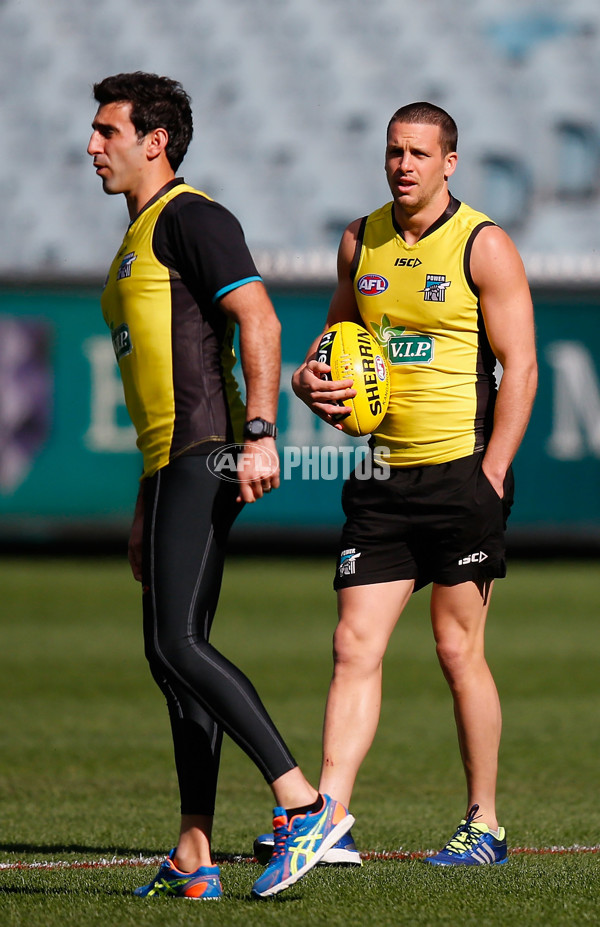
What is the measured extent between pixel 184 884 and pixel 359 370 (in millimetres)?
1602

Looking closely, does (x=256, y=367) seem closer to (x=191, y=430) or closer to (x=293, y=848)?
(x=191, y=430)

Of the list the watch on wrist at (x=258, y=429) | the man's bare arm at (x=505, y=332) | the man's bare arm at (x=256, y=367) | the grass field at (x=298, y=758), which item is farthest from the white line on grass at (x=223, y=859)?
the watch on wrist at (x=258, y=429)

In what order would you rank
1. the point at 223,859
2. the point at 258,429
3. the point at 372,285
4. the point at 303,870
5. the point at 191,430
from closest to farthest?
the point at 303,870 < the point at 258,429 < the point at 191,430 < the point at 372,285 < the point at 223,859

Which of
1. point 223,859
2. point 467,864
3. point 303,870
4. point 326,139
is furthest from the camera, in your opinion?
point 326,139

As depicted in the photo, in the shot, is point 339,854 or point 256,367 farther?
point 339,854

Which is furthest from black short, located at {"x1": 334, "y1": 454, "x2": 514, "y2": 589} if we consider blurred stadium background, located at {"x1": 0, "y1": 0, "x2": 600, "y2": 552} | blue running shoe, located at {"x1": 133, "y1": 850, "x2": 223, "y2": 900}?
blurred stadium background, located at {"x1": 0, "y1": 0, "x2": 600, "y2": 552}

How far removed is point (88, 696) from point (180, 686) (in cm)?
477

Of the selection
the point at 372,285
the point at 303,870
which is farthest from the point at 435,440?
the point at 303,870

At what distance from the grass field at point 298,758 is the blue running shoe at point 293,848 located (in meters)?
0.07

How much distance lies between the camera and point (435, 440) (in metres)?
4.27

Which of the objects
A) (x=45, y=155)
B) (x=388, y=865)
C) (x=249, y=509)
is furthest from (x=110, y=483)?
(x=388, y=865)

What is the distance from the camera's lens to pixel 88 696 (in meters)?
8.30

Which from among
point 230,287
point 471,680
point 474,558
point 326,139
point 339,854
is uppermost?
point 326,139

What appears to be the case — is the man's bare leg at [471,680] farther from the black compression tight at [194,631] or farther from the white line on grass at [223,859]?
the black compression tight at [194,631]
